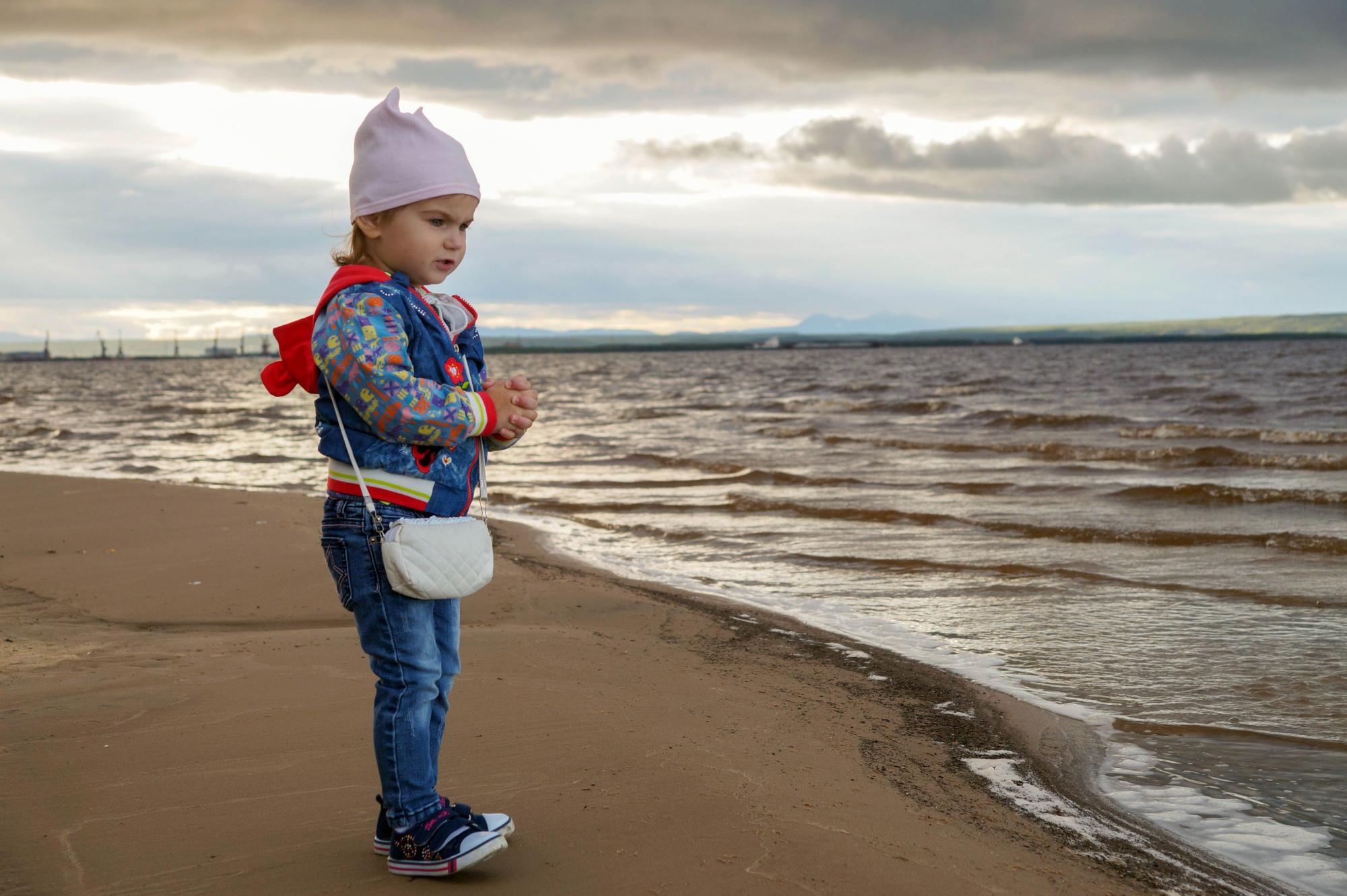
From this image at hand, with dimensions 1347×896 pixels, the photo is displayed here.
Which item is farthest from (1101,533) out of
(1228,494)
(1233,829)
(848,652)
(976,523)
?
(1233,829)

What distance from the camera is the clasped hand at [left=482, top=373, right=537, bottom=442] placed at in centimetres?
275

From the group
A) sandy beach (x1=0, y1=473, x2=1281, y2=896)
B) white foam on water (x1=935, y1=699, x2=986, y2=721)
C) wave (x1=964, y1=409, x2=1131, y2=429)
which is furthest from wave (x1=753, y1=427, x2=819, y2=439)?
white foam on water (x1=935, y1=699, x2=986, y2=721)

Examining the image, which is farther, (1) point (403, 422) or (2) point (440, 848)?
(2) point (440, 848)

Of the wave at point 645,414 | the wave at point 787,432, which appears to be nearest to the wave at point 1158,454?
the wave at point 787,432

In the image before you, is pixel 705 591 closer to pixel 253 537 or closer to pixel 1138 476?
pixel 253 537

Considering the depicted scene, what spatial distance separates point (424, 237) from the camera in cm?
277

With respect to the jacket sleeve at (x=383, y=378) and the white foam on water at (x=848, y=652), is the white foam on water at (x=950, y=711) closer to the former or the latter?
the white foam on water at (x=848, y=652)

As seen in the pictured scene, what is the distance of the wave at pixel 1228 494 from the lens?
13.5 metres

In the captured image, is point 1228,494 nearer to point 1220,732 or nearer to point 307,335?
point 1220,732

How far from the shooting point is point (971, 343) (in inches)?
7707

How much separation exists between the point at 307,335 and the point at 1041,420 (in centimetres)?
2549

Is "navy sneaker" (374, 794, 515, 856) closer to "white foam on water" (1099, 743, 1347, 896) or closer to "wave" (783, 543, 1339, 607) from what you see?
"white foam on water" (1099, 743, 1347, 896)

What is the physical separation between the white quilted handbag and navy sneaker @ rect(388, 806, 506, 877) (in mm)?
598

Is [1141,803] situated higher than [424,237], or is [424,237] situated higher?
[424,237]
